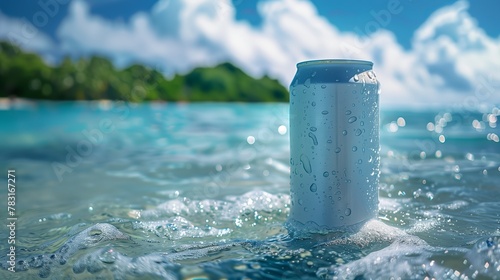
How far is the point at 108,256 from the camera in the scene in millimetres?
2105

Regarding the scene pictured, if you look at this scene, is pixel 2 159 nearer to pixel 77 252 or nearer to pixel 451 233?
pixel 77 252

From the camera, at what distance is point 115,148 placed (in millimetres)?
8727

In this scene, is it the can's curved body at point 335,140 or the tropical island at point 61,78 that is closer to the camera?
the can's curved body at point 335,140

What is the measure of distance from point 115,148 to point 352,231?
7182 mm

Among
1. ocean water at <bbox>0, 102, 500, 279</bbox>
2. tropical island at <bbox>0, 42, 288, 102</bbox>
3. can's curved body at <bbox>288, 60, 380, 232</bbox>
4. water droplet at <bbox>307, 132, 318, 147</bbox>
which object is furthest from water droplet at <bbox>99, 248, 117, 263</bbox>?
tropical island at <bbox>0, 42, 288, 102</bbox>

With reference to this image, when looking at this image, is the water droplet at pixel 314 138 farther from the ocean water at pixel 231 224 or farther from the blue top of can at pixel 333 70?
the ocean water at pixel 231 224

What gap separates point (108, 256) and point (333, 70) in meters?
1.42

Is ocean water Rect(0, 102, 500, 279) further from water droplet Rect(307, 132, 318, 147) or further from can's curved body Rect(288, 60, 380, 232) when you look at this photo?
water droplet Rect(307, 132, 318, 147)

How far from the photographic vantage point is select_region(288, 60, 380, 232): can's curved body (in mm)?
2223

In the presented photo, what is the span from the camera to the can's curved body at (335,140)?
2223 mm

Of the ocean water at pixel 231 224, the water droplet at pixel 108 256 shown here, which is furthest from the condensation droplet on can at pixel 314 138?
the water droplet at pixel 108 256

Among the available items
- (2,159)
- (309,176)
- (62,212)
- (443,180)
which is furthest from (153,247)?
(2,159)

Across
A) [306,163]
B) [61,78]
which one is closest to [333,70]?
[306,163]

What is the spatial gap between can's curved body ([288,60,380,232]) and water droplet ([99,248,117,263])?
38.3 inches
